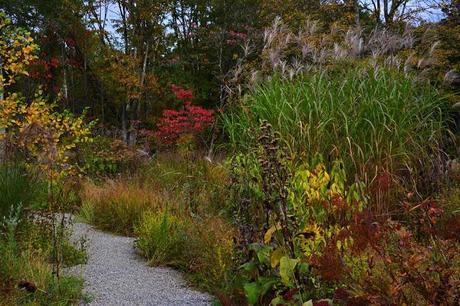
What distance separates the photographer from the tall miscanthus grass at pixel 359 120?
215 inches

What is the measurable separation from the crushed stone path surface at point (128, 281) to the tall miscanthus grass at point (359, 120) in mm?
1668

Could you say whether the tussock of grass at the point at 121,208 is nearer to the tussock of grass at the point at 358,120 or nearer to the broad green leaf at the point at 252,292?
the tussock of grass at the point at 358,120

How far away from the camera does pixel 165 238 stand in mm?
4824

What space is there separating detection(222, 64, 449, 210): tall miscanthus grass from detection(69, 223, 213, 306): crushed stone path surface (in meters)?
1.67

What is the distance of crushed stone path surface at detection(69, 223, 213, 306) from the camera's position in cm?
384

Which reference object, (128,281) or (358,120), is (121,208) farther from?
(358,120)

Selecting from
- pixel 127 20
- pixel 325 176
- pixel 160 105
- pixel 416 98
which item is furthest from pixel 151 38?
pixel 325 176

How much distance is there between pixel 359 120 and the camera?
5.62 metres

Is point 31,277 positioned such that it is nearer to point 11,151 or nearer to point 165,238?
point 165,238

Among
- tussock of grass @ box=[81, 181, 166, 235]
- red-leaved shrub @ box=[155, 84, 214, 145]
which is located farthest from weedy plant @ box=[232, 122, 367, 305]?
red-leaved shrub @ box=[155, 84, 214, 145]

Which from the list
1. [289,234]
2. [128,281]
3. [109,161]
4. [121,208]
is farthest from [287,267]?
[109,161]

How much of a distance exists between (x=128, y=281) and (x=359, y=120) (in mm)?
2986

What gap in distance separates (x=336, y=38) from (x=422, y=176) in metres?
7.05

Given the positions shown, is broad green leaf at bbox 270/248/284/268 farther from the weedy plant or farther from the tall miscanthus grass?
the tall miscanthus grass
